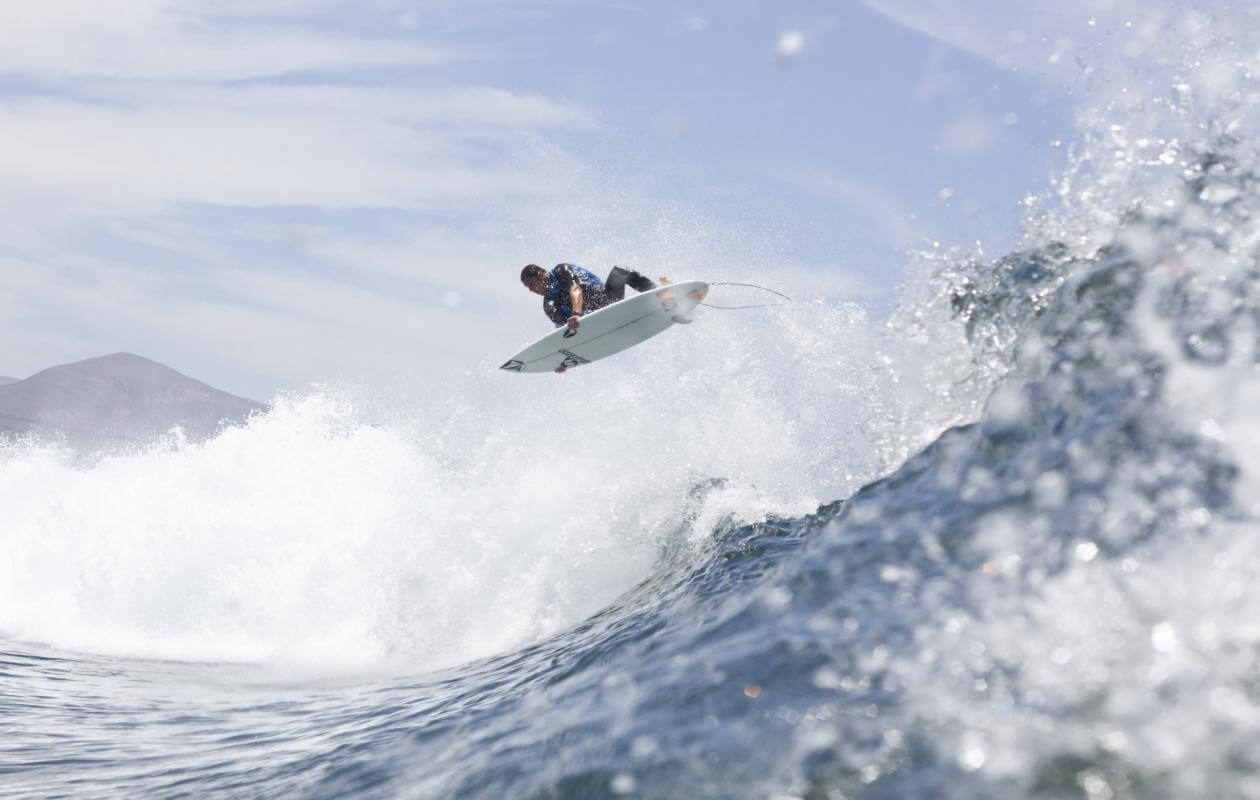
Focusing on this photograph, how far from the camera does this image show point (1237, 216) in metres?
4.71

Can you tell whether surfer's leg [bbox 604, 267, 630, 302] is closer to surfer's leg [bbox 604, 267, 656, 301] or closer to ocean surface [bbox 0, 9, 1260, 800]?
surfer's leg [bbox 604, 267, 656, 301]

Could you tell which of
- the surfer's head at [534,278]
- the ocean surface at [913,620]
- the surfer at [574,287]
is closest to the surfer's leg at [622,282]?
the surfer at [574,287]

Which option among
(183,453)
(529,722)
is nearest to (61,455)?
(183,453)

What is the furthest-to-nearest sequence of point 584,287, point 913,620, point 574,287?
point 584,287, point 574,287, point 913,620

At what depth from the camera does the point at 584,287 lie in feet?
44.3

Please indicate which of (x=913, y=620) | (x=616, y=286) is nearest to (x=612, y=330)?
(x=616, y=286)

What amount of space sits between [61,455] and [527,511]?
893 inches

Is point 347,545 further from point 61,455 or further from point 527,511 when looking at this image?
point 61,455

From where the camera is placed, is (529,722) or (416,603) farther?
(416,603)

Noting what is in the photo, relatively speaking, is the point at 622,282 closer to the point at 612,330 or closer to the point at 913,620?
the point at 612,330

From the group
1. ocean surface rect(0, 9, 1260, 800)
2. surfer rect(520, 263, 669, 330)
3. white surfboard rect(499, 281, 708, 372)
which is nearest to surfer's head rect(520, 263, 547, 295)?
surfer rect(520, 263, 669, 330)

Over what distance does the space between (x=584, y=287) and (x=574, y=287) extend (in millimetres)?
519

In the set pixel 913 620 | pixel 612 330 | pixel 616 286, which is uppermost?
pixel 616 286

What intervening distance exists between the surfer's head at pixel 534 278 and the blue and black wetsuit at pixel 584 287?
76 millimetres
